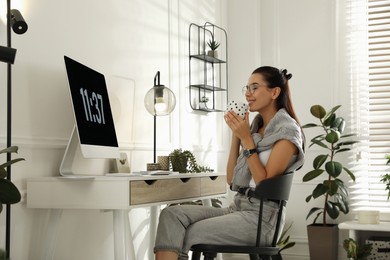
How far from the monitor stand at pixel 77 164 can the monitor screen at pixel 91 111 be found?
81 millimetres

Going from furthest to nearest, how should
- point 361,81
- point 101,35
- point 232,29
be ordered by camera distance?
point 232,29
point 361,81
point 101,35

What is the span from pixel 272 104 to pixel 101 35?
1.12 metres

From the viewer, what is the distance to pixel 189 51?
4738mm

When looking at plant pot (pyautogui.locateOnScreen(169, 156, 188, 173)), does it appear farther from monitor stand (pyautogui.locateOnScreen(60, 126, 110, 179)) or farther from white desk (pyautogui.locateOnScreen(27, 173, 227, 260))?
white desk (pyautogui.locateOnScreen(27, 173, 227, 260))

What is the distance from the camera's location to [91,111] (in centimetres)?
308

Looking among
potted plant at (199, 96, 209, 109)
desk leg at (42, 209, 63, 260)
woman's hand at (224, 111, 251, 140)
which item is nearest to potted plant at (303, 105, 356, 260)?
potted plant at (199, 96, 209, 109)

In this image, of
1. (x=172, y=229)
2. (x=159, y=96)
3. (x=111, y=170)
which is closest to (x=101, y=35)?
(x=159, y=96)

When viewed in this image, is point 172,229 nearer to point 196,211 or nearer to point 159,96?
point 196,211

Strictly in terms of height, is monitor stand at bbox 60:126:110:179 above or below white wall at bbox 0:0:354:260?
below

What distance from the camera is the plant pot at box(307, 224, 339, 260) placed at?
4891 mm

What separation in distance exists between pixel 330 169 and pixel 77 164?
2278mm

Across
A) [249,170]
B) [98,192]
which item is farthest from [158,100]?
[98,192]

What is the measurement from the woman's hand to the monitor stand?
0.71 metres

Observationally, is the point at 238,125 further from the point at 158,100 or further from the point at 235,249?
the point at 158,100
